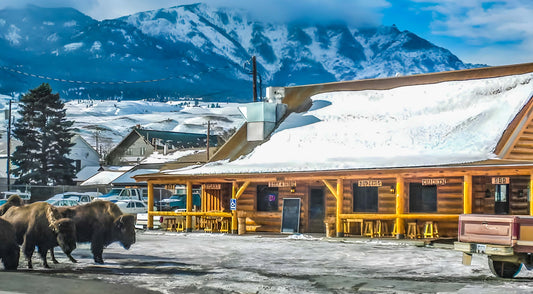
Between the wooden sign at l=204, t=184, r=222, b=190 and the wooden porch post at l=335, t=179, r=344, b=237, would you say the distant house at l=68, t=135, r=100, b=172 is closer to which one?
the wooden sign at l=204, t=184, r=222, b=190

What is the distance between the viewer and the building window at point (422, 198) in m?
27.4

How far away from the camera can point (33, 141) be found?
68.6 meters

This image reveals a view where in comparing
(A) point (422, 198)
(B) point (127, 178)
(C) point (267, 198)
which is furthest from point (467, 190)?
(B) point (127, 178)

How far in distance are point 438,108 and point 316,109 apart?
6392 mm

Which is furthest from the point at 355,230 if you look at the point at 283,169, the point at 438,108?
the point at 438,108

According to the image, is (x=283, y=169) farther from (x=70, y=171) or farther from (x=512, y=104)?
(x=70, y=171)

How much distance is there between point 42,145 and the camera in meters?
69.4

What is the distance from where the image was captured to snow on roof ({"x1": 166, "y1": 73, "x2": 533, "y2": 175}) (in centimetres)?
2698

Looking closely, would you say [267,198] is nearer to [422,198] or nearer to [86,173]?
[422,198]

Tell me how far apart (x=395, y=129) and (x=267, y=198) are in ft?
21.5

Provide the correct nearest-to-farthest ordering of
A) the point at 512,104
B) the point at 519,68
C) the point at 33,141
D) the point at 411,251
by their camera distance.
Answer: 1. the point at 411,251
2. the point at 512,104
3. the point at 519,68
4. the point at 33,141

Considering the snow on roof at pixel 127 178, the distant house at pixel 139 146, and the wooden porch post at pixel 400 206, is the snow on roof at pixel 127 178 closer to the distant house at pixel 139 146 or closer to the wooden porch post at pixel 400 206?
the distant house at pixel 139 146

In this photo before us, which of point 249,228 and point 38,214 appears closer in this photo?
point 38,214

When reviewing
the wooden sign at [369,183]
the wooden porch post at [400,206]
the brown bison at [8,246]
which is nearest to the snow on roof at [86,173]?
the wooden sign at [369,183]
